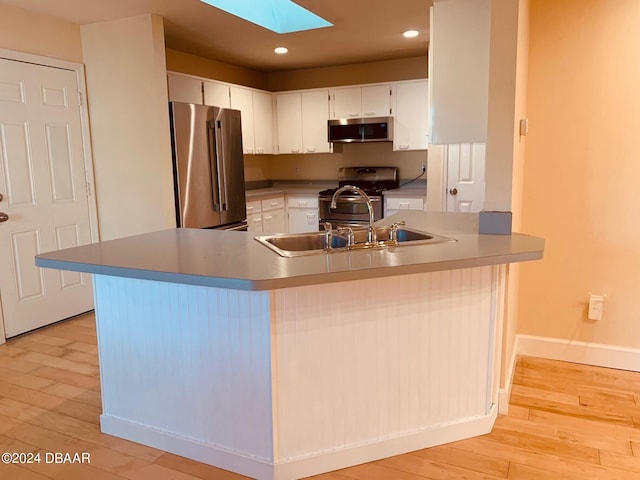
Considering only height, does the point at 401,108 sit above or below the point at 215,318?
above

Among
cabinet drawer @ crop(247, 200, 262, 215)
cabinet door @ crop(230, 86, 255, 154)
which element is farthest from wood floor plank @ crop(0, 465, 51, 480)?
cabinet door @ crop(230, 86, 255, 154)

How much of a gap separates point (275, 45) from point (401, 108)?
4.93 feet

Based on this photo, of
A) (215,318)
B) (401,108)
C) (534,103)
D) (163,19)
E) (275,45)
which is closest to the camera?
(215,318)

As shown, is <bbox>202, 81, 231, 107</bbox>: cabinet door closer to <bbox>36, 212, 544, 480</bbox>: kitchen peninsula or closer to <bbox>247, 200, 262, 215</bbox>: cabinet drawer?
<bbox>247, 200, 262, 215</bbox>: cabinet drawer

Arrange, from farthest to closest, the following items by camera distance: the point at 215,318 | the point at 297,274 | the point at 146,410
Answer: the point at 146,410
the point at 215,318
the point at 297,274

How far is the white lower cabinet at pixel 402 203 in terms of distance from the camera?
5.00 meters

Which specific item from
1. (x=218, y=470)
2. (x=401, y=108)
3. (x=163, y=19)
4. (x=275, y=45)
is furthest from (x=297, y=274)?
(x=401, y=108)

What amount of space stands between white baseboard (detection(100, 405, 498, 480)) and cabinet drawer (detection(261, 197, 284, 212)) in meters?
3.30

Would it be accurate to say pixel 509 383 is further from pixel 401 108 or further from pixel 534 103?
pixel 401 108

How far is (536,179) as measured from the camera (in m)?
2.98

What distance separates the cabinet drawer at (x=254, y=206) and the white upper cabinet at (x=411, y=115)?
1656 millimetres

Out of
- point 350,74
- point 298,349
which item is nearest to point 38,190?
point 298,349

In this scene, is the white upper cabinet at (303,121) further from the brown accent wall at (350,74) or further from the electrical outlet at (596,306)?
the electrical outlet at (596,306)

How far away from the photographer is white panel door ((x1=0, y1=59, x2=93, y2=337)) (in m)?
3.49
